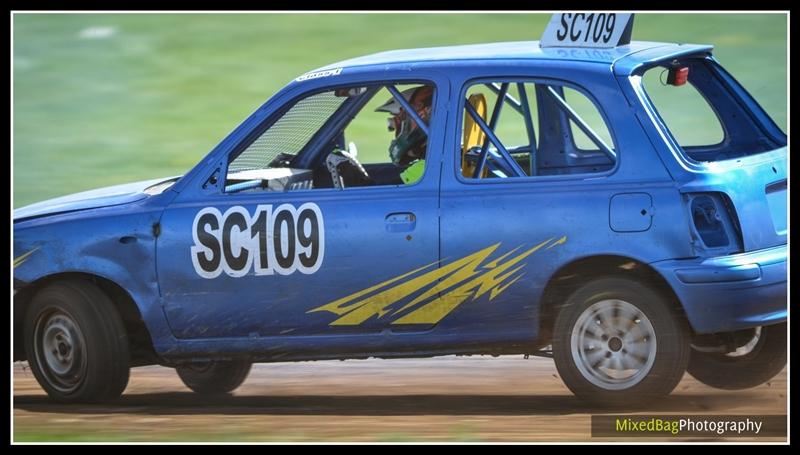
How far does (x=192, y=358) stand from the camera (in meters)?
7.56

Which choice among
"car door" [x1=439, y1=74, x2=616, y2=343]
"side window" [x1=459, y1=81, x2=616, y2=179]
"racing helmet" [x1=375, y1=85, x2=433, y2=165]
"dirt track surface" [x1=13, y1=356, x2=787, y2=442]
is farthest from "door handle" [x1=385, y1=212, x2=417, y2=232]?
"dirt track surface" [x1=13, y1=356, x2=787, y2=442]

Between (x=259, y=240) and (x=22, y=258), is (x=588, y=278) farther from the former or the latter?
(x=22, y=258)

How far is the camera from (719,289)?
6.65 meters

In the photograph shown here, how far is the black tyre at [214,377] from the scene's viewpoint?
8.53 m

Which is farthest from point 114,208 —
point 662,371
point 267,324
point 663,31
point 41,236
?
point 663,31

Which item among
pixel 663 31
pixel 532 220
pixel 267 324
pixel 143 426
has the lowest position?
pixel 143 426

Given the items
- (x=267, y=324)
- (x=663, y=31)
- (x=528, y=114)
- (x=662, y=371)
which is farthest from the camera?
(x=663, y=31)

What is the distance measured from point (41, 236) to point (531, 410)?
262 centimetres

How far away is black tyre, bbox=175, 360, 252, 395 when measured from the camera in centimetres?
853

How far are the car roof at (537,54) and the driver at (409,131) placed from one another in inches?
7.0

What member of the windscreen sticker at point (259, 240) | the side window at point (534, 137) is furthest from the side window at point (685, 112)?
the windscreen sticker at point (259, 240)

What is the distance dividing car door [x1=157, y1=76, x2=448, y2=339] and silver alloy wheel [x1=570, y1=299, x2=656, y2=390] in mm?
773

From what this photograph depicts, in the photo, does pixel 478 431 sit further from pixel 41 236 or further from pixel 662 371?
pixel 41 236

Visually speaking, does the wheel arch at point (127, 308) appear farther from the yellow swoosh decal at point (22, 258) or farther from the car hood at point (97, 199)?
the car hood at point (97, 199)
